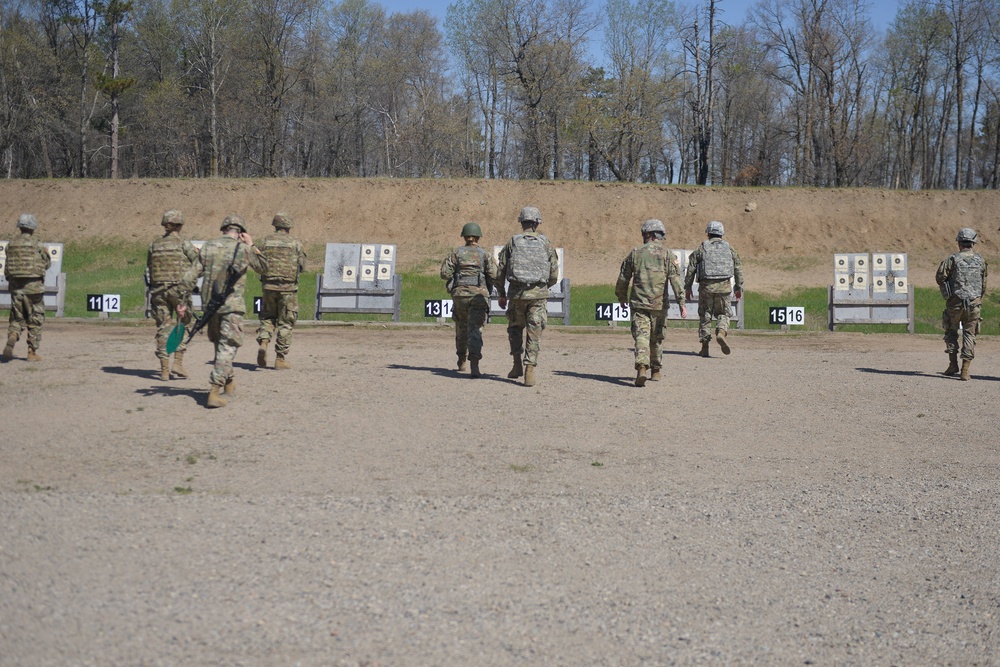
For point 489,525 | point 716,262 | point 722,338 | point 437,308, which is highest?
point 716,262

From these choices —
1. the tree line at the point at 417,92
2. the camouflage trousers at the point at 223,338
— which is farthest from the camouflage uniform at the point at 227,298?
the tree line at the point at 417,92

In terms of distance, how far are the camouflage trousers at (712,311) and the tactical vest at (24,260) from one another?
11.0 meters

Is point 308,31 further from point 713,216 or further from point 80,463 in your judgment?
point 80,463

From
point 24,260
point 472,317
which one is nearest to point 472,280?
point 472,317

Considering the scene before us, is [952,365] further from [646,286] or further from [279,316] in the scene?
[279,316]

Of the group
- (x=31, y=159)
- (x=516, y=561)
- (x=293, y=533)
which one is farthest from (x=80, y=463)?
(x=31, y=159)

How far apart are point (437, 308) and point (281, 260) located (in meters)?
12.0

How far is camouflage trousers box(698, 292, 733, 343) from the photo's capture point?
59.7ft

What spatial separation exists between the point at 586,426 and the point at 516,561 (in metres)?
5.13

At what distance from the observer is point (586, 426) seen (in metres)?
11.6

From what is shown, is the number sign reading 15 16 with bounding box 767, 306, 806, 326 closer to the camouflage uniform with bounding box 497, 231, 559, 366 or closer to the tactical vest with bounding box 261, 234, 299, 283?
the camouflage uniform with bounding box 497, 231, 559, 366

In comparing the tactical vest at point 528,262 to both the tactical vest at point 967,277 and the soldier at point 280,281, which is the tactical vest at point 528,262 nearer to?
the soldier at point 280,281

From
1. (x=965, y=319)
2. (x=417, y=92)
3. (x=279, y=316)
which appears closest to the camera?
(x=279, y=316)

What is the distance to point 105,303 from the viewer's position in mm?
26109
